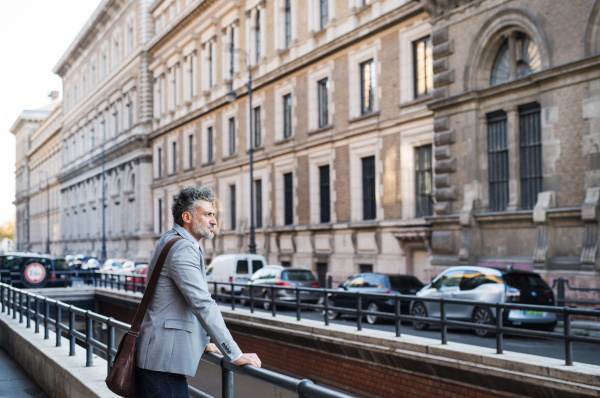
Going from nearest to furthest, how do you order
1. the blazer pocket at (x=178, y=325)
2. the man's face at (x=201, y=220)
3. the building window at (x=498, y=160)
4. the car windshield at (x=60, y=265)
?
the blazer pocket at (x=178, y=325), the man's face at (x=201, y=220), the building window at (x=498, y=160), the car windshield at (x=60, y=265)

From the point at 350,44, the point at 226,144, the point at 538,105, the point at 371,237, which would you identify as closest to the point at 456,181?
the point at 538,105

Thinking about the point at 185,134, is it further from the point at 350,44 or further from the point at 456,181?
the point at 456,181

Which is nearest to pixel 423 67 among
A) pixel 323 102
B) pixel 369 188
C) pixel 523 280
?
pixel 369 188

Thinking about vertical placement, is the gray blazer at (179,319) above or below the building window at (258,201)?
below

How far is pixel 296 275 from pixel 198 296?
72.6 feet

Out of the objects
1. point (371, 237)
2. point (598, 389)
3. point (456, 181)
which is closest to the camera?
point (598, 389)

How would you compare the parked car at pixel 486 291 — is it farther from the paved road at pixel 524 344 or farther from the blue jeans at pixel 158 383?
the blue jeans at pixel 158 383

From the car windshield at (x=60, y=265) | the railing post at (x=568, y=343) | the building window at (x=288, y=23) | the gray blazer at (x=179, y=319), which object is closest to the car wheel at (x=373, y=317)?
the railing post at (x=568, y=343)

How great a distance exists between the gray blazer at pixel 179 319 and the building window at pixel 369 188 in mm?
26653

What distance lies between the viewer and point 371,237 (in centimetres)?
3019

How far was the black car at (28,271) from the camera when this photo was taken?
33.1 meters

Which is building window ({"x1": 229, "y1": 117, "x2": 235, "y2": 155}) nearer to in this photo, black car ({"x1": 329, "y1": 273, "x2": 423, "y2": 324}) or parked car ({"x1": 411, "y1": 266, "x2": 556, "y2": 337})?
black car ({"x1": 329, "y1": 273, "x2": 423, "y2": 324})

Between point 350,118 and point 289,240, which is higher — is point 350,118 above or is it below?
above

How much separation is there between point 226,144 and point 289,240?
10.0 meters
